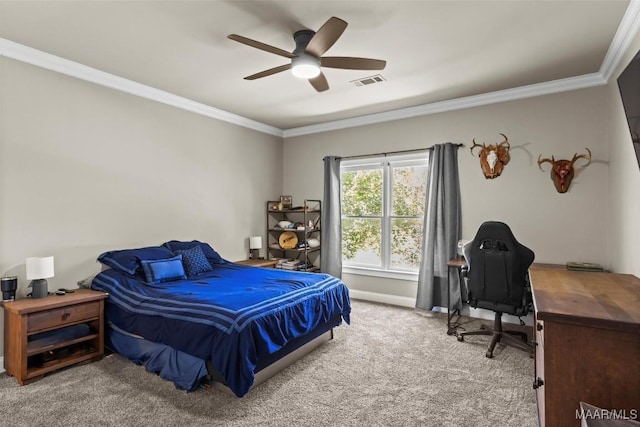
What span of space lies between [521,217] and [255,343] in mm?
3236

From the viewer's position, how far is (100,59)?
3109mm

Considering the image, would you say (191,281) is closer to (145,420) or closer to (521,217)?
(145,420)

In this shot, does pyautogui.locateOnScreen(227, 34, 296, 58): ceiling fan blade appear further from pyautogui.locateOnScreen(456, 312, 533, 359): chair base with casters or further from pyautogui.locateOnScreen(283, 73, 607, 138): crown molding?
pyautogui.locateOnScreen(456, 312, 533, 359): chair base with casters

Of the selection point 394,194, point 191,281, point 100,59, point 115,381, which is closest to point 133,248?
point 191,281

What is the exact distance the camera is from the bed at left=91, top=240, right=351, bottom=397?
233 centimetres

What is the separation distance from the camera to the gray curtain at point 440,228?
4.25 m

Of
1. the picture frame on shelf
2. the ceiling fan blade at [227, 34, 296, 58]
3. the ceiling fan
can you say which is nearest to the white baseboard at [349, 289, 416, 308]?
the picture frame on shelf

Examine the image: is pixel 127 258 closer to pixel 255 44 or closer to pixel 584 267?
pixel 255 44

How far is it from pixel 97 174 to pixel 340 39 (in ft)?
8.81

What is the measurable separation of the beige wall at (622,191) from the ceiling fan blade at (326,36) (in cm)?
217

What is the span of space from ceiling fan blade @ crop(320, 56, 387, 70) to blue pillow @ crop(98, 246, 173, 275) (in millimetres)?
2538

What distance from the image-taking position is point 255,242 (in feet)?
16.7

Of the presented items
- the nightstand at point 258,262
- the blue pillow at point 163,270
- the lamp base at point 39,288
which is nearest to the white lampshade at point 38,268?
the lamp base at point 39,288

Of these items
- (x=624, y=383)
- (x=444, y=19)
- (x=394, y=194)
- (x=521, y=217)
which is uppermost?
(x=444, y=19)
